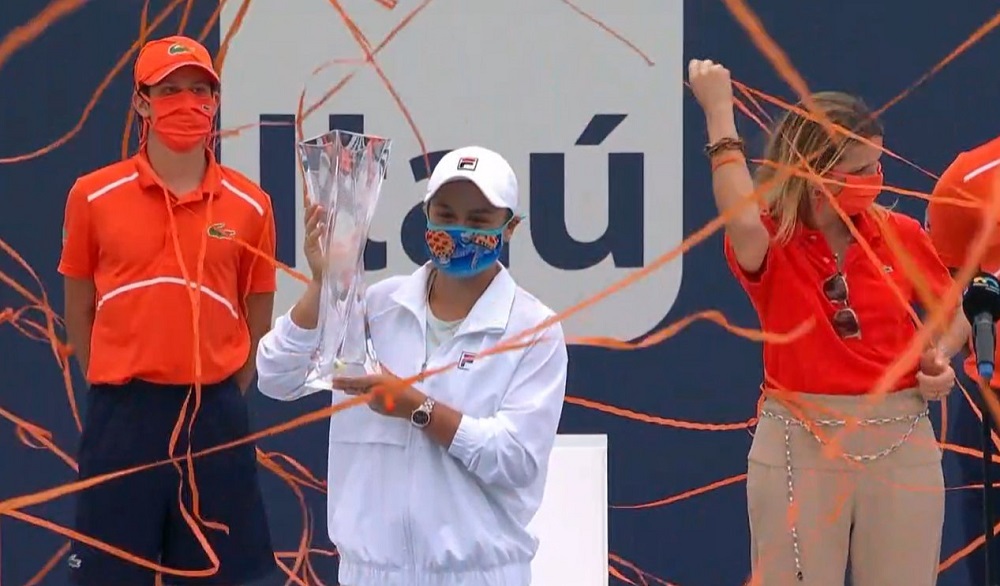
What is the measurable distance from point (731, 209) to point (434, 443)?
58 cm

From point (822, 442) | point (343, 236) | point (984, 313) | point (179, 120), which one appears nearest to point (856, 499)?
point (822, 442)

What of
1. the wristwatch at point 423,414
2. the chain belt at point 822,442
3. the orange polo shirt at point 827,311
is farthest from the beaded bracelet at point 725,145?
the wristwatch at point 423,414

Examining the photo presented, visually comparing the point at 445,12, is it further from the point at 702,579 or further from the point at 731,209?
the point at 702,579

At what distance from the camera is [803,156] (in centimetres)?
220

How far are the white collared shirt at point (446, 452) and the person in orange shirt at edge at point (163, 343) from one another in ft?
1.85

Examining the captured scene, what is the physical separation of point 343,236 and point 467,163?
21 centimetres

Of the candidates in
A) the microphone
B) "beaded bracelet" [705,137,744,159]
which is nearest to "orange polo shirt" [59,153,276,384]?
"beaded bracelet" [705,137,744,159]

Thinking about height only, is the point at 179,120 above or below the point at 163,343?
above

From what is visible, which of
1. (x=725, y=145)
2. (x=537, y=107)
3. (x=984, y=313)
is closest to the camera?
(x=984, y=313)

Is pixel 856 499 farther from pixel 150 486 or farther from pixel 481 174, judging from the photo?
pixel 150 486

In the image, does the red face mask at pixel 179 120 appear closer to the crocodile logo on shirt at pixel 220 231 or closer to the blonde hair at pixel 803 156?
the crocodile logo on shirt at pixel 220 231

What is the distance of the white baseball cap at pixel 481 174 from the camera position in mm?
2002

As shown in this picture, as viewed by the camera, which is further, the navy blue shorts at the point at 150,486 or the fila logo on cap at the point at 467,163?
the navy blue shorts at the point at 150,486

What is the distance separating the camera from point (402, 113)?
3100 millimetres
